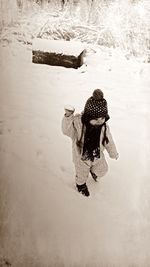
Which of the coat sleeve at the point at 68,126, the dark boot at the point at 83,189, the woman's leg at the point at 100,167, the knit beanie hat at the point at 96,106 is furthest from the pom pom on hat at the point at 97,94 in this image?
the dark boot at the point at 83,189

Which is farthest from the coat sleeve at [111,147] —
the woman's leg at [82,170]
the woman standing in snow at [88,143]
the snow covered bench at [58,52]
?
the snow covered bench at [58,52]

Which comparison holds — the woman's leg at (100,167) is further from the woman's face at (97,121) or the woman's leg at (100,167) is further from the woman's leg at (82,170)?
the woman's face at (97,121)

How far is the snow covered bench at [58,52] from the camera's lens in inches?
70.4

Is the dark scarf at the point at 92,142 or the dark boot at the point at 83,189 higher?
the dark scarf at the point at 92,142

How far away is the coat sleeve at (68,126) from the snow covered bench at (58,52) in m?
0.23

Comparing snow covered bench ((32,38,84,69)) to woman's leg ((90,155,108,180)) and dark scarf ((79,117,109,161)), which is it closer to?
dark scarf ((79,117,109,161))

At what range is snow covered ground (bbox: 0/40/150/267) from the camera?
1771 millimetres

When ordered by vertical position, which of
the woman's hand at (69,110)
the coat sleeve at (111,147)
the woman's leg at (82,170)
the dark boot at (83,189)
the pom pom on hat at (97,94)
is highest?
the pom pom on hat at (97,94)

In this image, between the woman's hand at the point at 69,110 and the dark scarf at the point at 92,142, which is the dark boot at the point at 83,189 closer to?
the dark scarf at the point at 92,142

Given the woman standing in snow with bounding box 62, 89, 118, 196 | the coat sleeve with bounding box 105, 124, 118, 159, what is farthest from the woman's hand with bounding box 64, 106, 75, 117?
the coat sleeve with bounding box 105, 124, 118, 159

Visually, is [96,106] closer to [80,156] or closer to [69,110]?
[69,110]

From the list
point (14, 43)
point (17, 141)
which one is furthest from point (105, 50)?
point (17, 141)

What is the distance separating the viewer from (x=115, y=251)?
1773 mm

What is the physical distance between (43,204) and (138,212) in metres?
0.37
